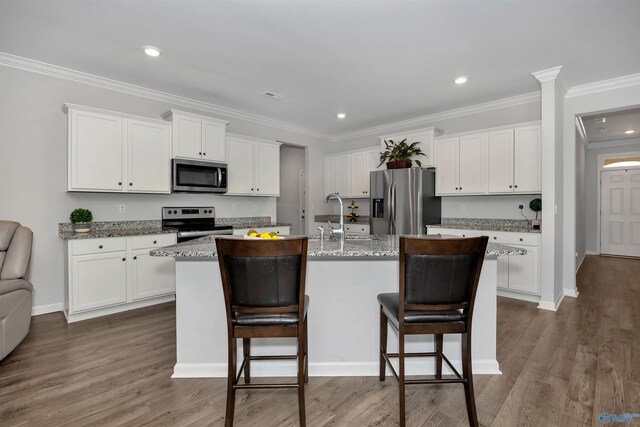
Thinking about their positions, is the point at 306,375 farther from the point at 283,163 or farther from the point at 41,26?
the point at 283,163

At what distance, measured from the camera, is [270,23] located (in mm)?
2543

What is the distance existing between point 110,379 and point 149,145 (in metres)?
2.61

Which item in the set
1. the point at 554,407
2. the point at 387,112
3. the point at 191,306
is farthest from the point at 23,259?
the point at 387,112

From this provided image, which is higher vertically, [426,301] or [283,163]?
[283,163]

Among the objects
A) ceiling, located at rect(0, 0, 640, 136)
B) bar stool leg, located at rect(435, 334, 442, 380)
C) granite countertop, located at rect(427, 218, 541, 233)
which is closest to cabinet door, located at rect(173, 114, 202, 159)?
ceiling, located at rect(0, 0, 640, 136)

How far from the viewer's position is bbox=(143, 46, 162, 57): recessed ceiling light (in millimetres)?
2926

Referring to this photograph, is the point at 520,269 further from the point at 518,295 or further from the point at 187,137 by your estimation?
the point at 187,137

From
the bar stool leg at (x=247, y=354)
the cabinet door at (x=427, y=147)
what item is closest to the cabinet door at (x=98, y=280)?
the bar stool leg at (x=247, y=354)

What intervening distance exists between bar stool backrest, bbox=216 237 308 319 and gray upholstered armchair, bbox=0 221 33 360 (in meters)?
1.96

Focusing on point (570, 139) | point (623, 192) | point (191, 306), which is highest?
point (570, 139)

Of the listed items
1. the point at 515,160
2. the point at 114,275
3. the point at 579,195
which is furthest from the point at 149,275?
the point at 579,195

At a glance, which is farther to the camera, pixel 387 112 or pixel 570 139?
pixel 387 112

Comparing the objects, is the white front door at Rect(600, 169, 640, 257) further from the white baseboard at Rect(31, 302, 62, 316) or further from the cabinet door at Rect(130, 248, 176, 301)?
the white baseboard at Rect(31, 302, 62, 316)

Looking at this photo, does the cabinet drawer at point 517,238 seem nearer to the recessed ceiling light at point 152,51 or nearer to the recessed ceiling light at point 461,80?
the recessed ceiling light at point 461,80
